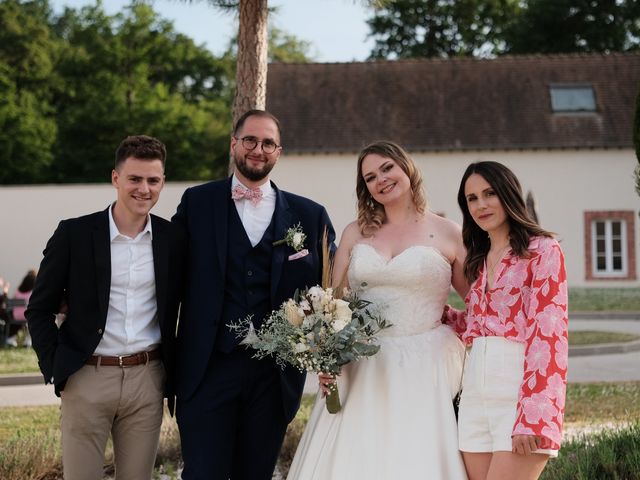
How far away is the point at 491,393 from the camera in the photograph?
11.9ft

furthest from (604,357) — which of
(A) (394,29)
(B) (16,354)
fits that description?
(A) (394,29)

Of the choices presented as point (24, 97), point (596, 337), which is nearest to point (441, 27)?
point (24, 97)

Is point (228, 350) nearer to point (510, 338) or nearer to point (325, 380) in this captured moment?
point (325, 380)

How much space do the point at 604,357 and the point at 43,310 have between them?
420 inches

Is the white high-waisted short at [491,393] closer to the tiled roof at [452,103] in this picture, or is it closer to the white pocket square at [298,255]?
the white pocket square at [298,255]

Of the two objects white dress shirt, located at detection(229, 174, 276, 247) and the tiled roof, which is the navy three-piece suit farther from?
the tiled roof

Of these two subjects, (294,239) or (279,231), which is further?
(279,231)

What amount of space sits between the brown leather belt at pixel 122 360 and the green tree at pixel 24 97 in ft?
100

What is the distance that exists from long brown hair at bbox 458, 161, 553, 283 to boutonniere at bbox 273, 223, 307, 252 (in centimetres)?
88

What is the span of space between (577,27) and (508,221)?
3327cm

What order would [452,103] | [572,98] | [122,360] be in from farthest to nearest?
[572,98], [452,103], [122,360]

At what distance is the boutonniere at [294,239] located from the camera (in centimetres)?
433

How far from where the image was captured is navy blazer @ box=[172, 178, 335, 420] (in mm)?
4254

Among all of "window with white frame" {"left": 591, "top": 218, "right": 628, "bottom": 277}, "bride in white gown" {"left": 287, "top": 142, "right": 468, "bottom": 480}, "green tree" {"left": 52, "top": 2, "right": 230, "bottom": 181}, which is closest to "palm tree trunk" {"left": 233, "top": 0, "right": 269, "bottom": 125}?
"bride in white gown" {"left": 287, "top": 142, "right": 468, "bottom": 480}
